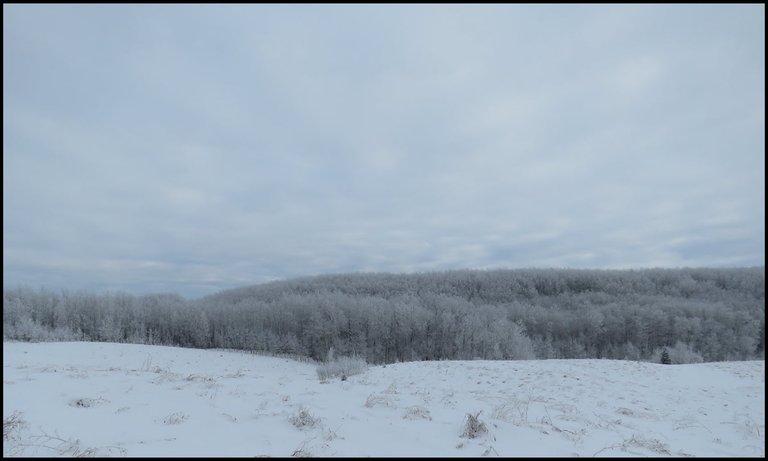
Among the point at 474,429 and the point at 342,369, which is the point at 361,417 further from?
the point at 342,369

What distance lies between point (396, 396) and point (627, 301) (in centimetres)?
4958

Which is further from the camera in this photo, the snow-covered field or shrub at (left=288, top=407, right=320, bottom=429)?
shrub at (left=288, top=407, right=320, bottom=429)

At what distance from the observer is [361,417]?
6.80m

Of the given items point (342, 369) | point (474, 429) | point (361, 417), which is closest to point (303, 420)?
point (361, 417)

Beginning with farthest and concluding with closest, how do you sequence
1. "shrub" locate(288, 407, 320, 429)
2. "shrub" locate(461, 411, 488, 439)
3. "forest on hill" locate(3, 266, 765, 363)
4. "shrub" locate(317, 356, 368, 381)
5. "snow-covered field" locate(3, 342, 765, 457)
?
"forest on hill" locate(3, 266, 765, 363)
"shrub" locate(317, 356, 368, 381)
"shrub" locate(288, 407, 320, 429)
"shrub" locate(461, 411, 488, 439)
"snow-covered field" locate(3, 342, 765, 457)

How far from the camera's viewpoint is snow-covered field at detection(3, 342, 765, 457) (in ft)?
17.0

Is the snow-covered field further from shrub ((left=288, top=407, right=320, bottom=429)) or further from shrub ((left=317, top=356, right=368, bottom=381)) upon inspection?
shrub ((left=317, top=356, right=368, bottom=381))

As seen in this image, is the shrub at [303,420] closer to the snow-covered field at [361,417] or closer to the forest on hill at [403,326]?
the snow-covered field at [361,417]

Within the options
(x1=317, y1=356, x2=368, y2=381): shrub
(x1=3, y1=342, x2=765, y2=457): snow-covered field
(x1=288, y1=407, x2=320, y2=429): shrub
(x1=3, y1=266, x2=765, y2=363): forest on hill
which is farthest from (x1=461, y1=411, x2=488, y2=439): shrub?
(x1=3, y1=266, x2=765, y2=363): forest on hill

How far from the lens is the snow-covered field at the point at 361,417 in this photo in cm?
518

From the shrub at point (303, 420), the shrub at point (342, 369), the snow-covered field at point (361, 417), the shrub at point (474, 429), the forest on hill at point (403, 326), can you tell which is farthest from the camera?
the forest on hill at point (403, 326)

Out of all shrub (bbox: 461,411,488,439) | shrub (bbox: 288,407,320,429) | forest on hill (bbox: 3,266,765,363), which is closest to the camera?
shrub (bbox: 461,411,488,439)

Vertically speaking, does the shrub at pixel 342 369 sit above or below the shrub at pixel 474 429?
below

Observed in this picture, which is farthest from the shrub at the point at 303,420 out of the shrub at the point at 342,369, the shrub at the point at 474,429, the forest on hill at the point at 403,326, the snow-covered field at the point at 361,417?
the forest on hill at the point at 403,326
